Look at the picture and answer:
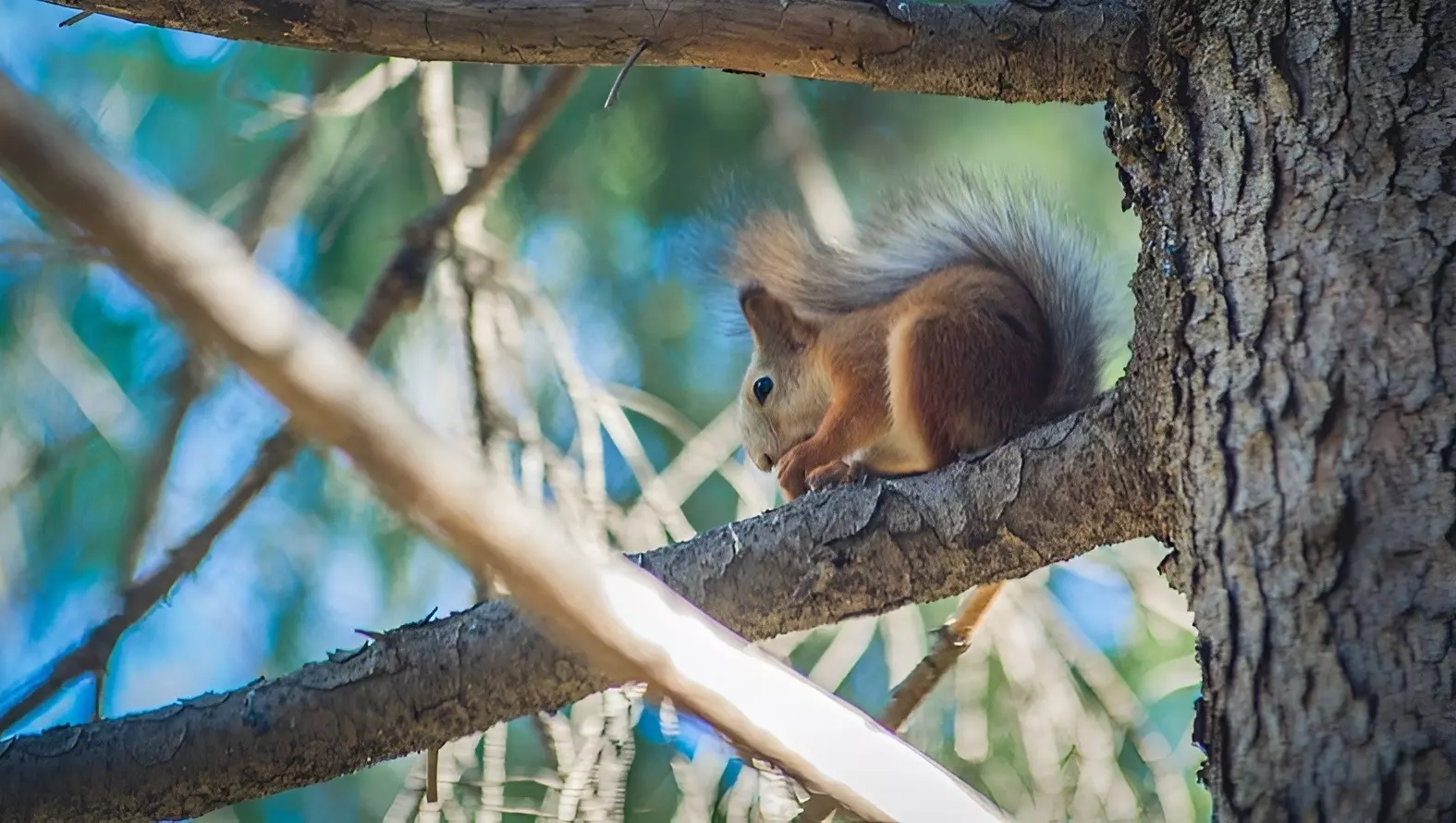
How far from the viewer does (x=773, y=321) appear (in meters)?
2.52

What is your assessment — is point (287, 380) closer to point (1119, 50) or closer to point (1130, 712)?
point (1119, 50)

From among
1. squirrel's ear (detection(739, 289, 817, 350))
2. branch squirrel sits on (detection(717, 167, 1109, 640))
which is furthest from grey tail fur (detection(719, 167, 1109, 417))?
squirrel's ear (detection(739, 289, 817, 350))

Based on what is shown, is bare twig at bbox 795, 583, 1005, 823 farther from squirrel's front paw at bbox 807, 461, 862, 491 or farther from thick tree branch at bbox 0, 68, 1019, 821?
thick tree branch at bbox 0, 68, 1019, 821

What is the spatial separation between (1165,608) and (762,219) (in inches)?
38.9

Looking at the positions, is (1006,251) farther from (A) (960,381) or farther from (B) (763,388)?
(B) (763,388)

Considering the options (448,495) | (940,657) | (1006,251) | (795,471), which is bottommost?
(448,495)

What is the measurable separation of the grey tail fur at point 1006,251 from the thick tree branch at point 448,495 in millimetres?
1240

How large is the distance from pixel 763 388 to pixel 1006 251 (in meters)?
0.60

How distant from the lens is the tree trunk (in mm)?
975

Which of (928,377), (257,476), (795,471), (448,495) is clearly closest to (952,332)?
(928,377)

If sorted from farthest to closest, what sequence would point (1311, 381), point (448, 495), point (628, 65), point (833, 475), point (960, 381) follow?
point (833, 475)
point (960, 381)
point (628, 65)
point (1311, 381)
point (448, 495)

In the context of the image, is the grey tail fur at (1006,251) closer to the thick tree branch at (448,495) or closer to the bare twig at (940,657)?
the bare twig at (940,657)

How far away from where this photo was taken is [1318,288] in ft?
3.65

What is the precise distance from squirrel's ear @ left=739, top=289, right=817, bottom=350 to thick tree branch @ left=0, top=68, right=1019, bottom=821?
176 centimetres
